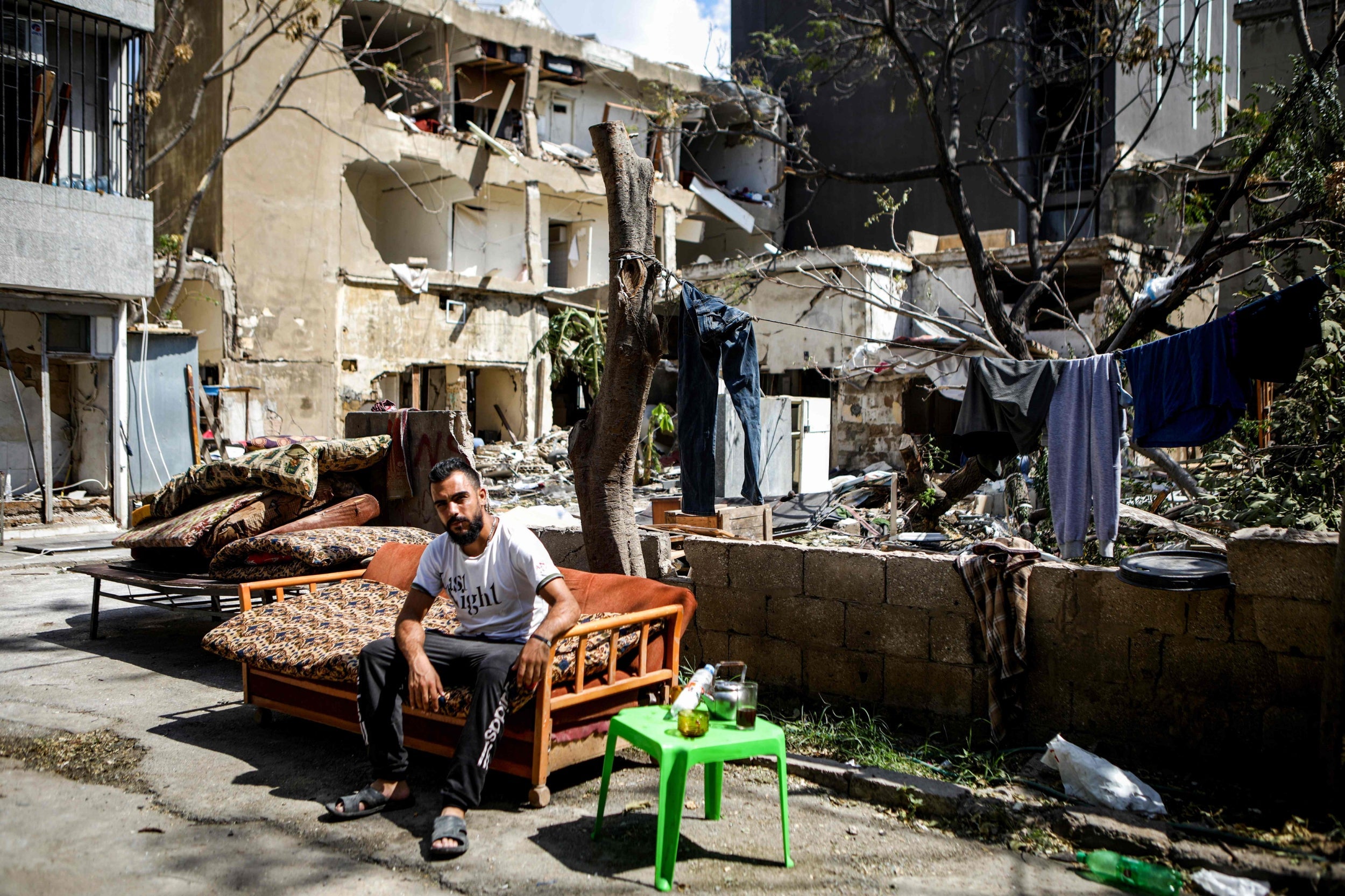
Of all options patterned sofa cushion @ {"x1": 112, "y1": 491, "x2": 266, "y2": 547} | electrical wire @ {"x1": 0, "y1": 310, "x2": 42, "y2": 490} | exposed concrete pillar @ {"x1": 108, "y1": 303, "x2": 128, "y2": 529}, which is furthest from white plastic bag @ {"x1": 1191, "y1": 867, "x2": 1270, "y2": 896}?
electrical wire @ {"x1": 0, "y1": 310, "x2": 42, "y2": 490}

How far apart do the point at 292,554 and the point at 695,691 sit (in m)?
3.74

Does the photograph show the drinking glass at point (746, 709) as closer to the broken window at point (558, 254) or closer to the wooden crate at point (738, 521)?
the wooden crate at point (738, 521)

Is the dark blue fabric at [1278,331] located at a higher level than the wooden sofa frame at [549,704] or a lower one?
higher

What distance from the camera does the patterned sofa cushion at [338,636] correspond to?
4.62 metres

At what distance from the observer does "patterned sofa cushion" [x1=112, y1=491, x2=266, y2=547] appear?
743cm

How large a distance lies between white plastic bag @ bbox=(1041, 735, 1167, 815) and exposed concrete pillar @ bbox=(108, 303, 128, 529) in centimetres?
1445

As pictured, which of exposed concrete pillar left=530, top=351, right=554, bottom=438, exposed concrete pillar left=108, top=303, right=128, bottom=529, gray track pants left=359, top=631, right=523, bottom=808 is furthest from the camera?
exposed concrete pillar left=530, top=351, right=554, bottom=438

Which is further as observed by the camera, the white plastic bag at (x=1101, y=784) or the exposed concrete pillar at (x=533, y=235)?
the exposed concrete pillar at (x=533, y=235)

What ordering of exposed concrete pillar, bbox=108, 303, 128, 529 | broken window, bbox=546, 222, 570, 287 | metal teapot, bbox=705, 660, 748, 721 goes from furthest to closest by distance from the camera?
broken window, bbox=546, 222, 570, 287 → exposed concrete pillar, bbox=108, 303, 128, 529 → metal teapot, bbox=705, 660, 748, 721

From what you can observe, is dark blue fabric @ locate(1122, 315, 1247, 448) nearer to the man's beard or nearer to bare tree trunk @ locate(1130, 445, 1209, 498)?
bare tree trunk @ locate(1130, 445, 1209, 498)

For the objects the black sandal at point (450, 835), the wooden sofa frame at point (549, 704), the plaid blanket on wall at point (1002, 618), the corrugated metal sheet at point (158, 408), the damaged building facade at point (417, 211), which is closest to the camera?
the black sandal at point (450, 835)

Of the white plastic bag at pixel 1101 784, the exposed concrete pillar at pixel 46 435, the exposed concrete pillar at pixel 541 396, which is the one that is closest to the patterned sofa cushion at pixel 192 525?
the white plastic bag at pixel 1101 784

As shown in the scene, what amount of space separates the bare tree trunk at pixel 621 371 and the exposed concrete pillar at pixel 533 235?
779 inches

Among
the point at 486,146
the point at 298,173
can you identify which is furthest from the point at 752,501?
the point at 486,146
